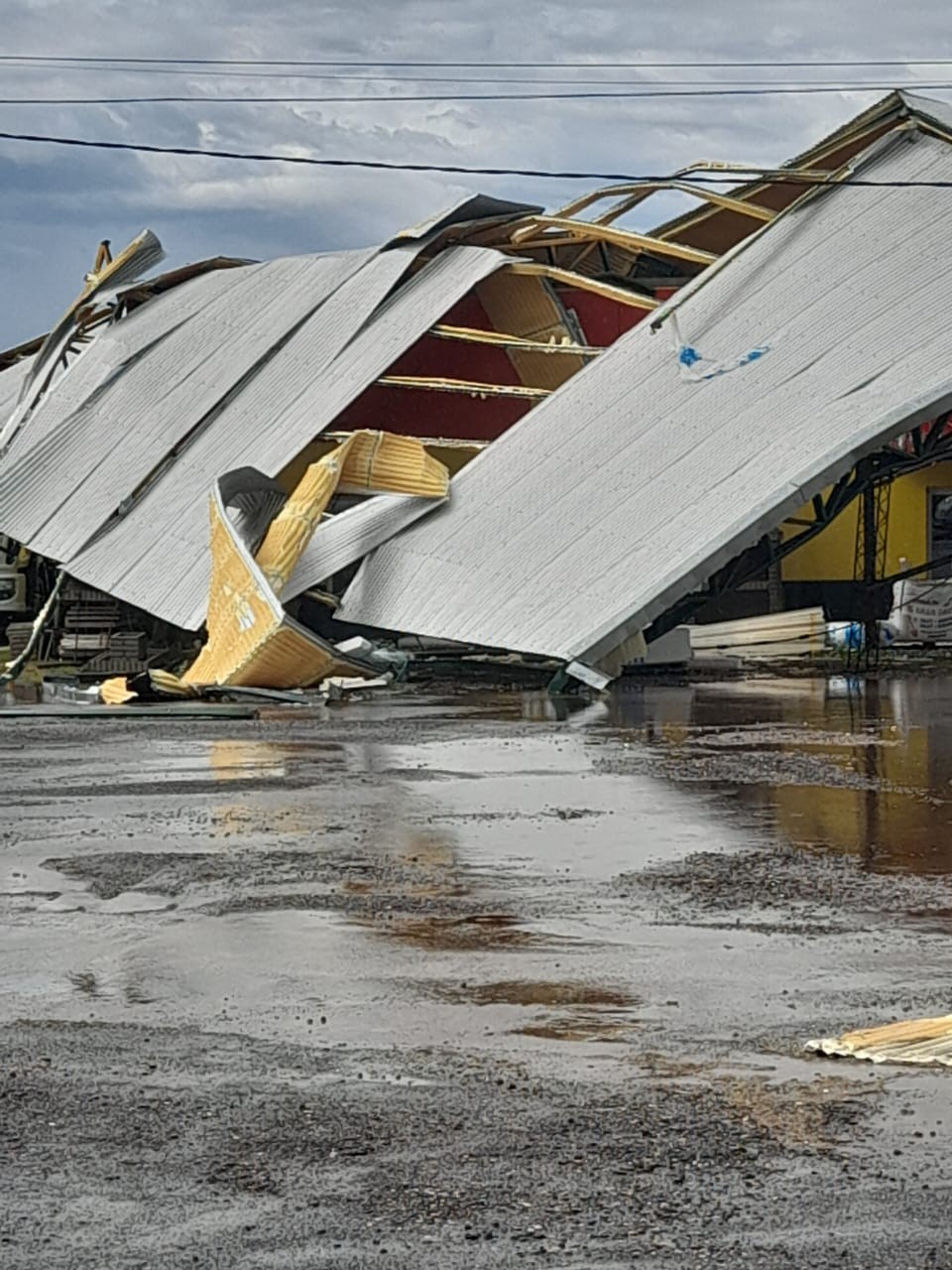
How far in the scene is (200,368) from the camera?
3284cm

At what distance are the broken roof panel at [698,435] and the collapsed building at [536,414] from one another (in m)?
0.04

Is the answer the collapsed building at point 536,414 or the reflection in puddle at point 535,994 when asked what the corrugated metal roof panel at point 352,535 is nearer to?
the collapsed building at point 536,414

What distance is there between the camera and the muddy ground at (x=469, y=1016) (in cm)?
553

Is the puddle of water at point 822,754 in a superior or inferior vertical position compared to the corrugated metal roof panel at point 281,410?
inferior

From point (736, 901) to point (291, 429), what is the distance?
1981 centimetres

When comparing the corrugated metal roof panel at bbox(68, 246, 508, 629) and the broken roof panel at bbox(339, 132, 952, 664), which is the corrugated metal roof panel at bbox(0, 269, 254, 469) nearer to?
the corrugated metal roof panel at bbox(68, 246, 508, 629)

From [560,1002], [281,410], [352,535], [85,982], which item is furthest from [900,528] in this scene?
[85,982]

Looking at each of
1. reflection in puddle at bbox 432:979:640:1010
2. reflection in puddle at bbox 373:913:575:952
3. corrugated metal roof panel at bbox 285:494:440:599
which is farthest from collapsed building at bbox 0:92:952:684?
reflection in puddle at bbox 432:979:640:1010

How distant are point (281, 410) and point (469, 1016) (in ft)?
75.1

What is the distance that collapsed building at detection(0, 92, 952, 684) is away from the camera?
23094 mm

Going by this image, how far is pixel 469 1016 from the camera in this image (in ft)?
26.0

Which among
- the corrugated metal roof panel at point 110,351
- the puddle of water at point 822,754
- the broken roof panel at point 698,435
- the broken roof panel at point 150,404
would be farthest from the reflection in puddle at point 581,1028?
the corrugated metal roof panel at point 110,351

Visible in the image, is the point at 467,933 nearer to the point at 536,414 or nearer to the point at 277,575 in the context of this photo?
the point at 277,575

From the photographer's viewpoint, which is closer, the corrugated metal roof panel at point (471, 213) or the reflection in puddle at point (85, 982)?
the reflection in puddle at point (85, 982)
